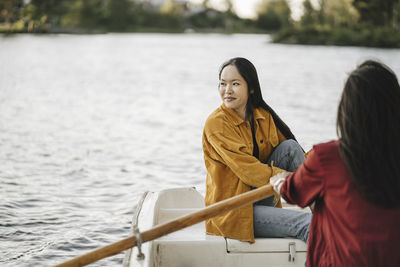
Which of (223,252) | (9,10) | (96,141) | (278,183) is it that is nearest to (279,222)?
(223,252)

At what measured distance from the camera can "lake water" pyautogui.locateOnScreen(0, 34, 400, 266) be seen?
17.5 feet

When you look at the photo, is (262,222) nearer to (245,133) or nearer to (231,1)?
(245,133)

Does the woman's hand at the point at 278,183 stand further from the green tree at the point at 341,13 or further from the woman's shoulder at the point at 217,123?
the green tree at the point at 341,13

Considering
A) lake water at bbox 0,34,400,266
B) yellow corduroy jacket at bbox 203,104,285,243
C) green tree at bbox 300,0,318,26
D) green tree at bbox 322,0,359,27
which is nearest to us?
yellow corduroy jacket at bbox 203,104,285,243

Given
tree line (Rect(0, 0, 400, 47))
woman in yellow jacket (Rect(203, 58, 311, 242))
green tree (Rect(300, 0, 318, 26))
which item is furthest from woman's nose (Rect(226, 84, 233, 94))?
green tree (Rect(300, 0, 318, 26))

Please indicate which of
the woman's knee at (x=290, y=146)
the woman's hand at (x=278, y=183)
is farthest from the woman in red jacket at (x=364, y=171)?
the woman's knee at (x=290, y=146)

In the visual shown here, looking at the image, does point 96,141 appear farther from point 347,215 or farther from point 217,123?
point 347,215

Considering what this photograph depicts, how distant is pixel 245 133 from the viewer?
301cm

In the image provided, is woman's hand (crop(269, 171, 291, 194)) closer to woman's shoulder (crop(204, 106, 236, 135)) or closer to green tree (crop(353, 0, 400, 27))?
woman's shoulder (crop(204, 106, 236, 135))

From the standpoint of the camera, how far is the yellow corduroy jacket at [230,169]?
2.78m

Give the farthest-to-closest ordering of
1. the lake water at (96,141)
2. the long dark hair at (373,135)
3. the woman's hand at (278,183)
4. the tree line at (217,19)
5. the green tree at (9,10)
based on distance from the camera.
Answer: the green tree at (9,10) < the tree line at (217,19) < the lake water at (96,141) < the woman's hand at (278,183) < the long dark hair at (373,135)

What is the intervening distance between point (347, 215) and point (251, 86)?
136 centimetres

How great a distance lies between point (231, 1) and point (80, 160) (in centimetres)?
9852

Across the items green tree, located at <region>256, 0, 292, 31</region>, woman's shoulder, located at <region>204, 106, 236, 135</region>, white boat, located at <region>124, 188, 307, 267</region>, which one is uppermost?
green tree, located at <region>256, 0, 292, 31</region>
